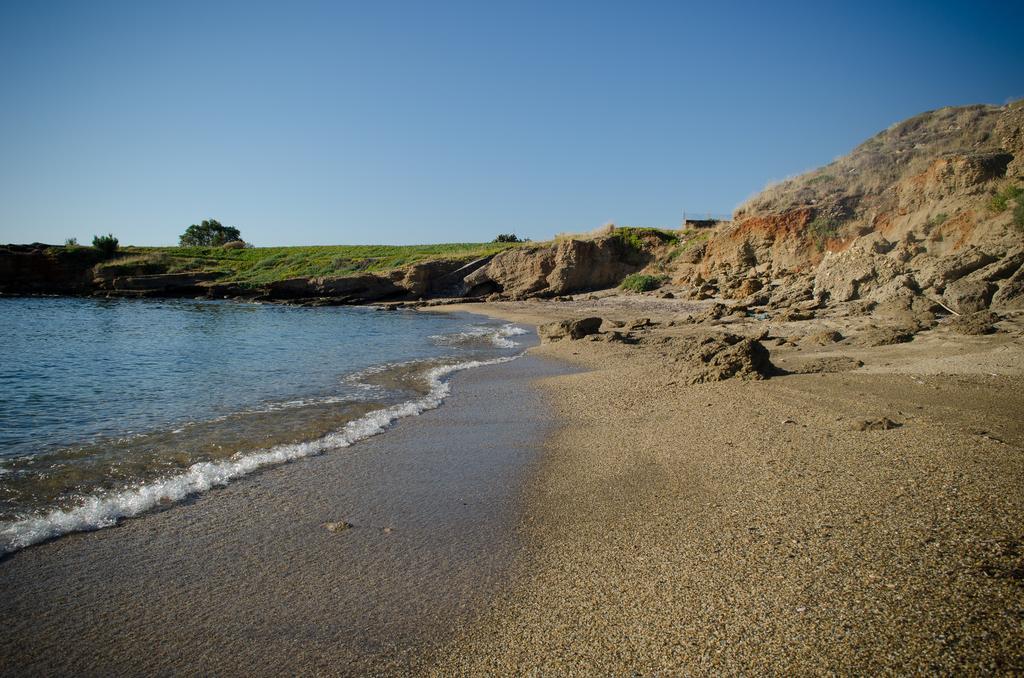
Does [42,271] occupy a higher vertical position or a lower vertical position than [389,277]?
higher

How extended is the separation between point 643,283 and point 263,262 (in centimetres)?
3912

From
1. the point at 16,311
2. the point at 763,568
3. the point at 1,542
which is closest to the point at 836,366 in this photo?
the point at 763,568

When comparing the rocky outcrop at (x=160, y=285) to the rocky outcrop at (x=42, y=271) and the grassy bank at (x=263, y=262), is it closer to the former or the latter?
the grassy bank at (x=263, y=262)

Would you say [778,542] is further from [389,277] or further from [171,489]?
[389,277]

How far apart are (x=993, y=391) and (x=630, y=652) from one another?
7.22 meters

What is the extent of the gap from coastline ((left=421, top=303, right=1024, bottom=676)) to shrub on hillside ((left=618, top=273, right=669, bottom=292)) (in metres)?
26.1

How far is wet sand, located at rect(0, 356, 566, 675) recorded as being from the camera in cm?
317

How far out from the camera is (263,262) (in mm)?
54375

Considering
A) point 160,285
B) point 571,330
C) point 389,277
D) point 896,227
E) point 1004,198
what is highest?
point 1004,198

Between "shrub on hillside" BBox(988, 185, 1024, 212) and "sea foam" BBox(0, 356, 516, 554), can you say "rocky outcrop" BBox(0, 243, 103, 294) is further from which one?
"shrub on hillside" BBox(988, 185, 1024, 212)

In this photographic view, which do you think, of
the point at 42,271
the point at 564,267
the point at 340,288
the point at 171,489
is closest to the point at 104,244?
the point at 42,271

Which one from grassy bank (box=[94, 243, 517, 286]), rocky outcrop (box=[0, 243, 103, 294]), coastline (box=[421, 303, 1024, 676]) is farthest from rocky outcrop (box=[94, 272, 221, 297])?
coastline (box=[421, 303, 1024, 676])

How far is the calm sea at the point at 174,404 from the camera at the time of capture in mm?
5746

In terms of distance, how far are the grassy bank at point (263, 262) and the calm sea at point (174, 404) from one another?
1056 inches
